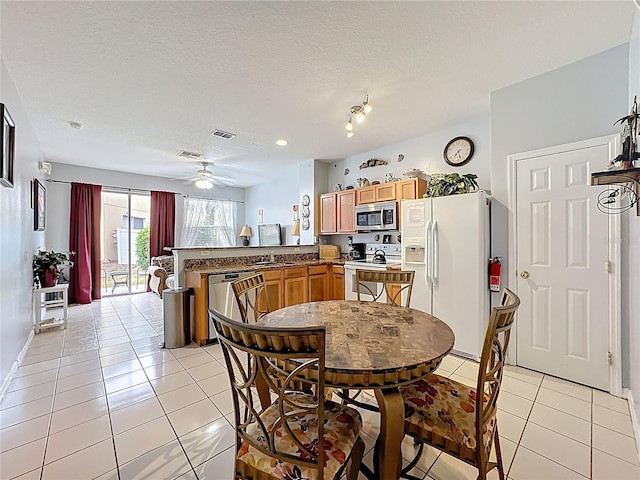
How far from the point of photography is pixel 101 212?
240 inches

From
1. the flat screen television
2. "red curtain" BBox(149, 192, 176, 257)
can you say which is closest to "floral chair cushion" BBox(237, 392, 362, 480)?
the flat screen television

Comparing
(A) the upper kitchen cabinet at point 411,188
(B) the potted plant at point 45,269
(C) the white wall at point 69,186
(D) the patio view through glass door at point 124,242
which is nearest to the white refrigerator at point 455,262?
(A) the upper kitchen cabinet at point 411,188

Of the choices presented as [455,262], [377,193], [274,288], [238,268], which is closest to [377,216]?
[377,193]

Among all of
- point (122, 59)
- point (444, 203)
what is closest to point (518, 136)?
point (444, 203)

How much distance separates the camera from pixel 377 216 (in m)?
4.43

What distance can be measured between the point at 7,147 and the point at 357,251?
4.17 m

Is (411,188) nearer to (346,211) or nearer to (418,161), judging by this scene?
(418,161)

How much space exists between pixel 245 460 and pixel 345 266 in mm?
3405

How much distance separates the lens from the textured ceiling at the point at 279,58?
1.87 metres

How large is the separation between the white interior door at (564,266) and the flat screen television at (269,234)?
Answer: 4976 mm

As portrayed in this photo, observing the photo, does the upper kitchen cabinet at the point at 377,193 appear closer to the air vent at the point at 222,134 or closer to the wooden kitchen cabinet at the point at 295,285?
the wooden kitchen cabinet at the point at 295,285

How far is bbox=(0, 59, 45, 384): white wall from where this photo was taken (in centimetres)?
240

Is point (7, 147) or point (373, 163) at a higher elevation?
point (373, 163)

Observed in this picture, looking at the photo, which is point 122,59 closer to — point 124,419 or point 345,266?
point 124,419
